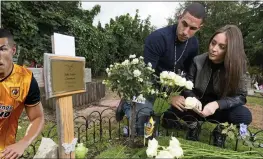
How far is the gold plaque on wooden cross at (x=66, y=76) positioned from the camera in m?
1.86

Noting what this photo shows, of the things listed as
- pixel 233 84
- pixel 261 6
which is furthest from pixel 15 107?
pixel 261 6

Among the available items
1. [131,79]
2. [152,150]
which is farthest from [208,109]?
[152,150]

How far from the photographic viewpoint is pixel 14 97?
1.92m

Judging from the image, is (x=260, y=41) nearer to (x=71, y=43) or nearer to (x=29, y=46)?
(x=29, y=46)

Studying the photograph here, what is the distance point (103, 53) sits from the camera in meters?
11.3

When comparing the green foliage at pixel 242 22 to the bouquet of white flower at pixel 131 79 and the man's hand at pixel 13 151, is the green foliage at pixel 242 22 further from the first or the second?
the man's hand at pixel 13 151

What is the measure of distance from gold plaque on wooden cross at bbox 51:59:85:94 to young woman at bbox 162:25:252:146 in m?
0.82

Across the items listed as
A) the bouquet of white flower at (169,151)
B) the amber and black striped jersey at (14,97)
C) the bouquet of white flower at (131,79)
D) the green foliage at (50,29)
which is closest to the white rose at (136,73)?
the bouquet of white flower at (131,79)

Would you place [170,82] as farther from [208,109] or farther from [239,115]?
[239,115]

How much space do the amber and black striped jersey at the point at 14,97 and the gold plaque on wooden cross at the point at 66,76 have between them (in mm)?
206

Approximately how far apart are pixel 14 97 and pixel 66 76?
14.5 inches

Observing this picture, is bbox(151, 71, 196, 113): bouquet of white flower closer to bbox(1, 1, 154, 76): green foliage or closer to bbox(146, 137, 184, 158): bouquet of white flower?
bbox(146, 137, 184, 158): bouquet of white flower

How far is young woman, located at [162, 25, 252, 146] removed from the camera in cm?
247

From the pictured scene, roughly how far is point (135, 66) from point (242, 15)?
19182 millimetres
